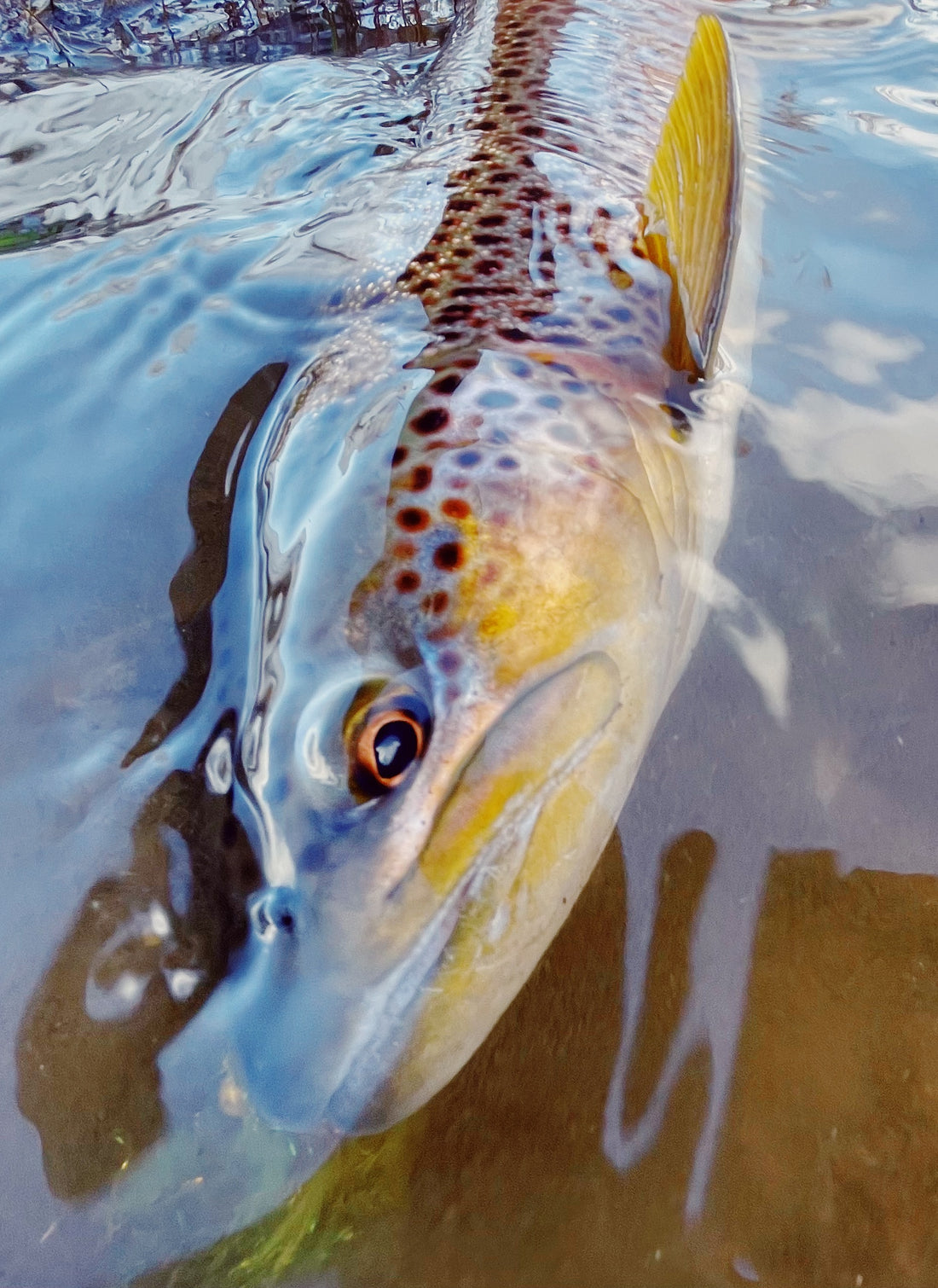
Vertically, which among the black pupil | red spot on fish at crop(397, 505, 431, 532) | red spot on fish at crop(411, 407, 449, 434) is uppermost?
red spot on fish at crop(411, 407, 449, 434)

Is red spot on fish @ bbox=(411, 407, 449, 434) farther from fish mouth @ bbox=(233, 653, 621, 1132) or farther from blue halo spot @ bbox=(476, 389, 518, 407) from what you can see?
fish mouth @ bbox=(233, 653, 621, 1132)

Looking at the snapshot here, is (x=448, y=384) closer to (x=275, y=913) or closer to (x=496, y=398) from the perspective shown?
(x=496, y=398)

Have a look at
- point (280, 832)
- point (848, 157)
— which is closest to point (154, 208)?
point (848, 157)

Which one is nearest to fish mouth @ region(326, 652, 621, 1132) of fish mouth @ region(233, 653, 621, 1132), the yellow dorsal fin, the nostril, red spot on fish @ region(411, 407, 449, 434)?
fish mouth @ region(233, 653, 621, 1132)

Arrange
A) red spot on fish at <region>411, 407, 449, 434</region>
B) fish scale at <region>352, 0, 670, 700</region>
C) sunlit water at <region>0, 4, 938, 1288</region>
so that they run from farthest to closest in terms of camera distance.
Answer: red spot on fish at <region>411, 407, 449, 434</region>, fish scale at <region>352, 0, 670, 700</region>, sunlit water at <region>0, 4, 938, 1288</region>

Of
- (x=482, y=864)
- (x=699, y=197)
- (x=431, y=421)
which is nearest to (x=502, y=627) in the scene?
(x=482, y=864)

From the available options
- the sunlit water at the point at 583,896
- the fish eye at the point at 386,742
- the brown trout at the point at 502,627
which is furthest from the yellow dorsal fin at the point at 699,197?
the fish eye at the point at 386,742

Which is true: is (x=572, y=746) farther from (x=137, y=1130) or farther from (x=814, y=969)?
(x=137, y=1130)
